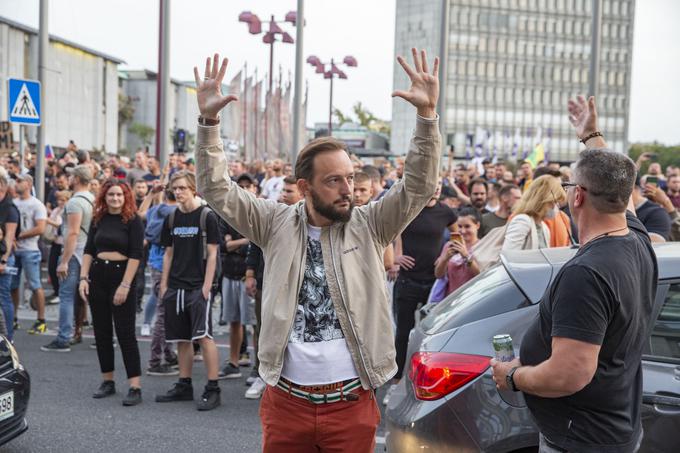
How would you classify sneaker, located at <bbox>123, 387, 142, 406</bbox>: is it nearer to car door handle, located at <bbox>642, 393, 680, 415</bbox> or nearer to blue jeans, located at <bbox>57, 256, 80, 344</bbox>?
blue jeans, located at <bbox>57, 256, 80, 344</bbox>

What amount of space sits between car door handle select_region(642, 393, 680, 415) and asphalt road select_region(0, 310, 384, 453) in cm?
273

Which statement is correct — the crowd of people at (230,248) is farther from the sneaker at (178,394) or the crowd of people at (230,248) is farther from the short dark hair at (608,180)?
the short dark hair at (608,180)

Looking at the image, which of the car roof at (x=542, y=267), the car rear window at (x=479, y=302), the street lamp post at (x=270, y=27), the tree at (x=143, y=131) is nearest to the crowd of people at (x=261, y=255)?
the car rear window at (x=479, y=302)

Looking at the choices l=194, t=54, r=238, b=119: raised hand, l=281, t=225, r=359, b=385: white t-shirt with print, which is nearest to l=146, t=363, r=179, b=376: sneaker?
l=281, t=225, r=359, b=385: white t-shirt with print

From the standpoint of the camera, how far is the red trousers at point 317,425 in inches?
124

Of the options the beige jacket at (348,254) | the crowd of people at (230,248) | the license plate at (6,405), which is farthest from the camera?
the crowd of people at (230,248)

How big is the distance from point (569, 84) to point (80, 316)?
125 m

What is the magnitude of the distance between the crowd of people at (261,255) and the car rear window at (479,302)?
19.4 inches

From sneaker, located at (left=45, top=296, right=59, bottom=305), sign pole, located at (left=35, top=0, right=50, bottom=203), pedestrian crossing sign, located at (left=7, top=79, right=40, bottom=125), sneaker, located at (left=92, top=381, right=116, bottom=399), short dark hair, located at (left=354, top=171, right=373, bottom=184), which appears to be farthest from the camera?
sign pole, located at (left=35, top=0, right=50, bottom=203)

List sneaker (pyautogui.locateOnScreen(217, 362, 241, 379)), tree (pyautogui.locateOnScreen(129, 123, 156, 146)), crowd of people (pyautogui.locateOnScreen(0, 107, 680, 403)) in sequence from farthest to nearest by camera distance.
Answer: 1. tree (pyautogui.locateOnScreen(129, 123, 156, 146))
2. sneaker (pyautogui.locateOnScreen(217, 362, 241, 379))
3. crowd of people (pyautogui.locateOnScreen(0, 107, 680, 403))

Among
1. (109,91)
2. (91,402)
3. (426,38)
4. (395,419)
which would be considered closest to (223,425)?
(91,402)

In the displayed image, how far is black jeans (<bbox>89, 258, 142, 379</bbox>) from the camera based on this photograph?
7.06 meters

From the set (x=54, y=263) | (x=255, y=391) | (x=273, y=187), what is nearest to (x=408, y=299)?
(x=255, y=391)

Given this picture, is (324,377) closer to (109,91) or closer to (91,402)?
(91,402)
